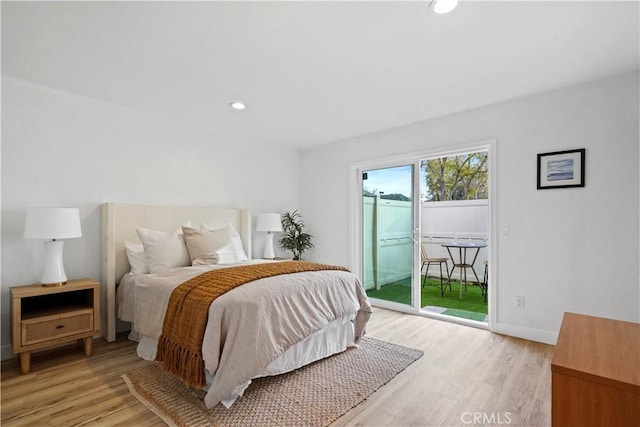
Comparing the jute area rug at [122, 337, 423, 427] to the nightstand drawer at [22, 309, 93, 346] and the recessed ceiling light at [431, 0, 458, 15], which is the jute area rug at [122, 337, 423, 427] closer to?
the nightstand drawer at [22, 309, 93, 346]

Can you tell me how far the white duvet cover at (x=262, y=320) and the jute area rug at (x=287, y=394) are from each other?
0.10 m

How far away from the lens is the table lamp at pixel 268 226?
4410 mm

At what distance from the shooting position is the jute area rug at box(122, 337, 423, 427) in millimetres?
1841

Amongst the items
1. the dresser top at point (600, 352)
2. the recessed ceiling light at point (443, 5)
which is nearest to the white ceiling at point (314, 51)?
the recessed ceiling light at point (443, 5)

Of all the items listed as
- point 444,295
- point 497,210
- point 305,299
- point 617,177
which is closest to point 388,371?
point 305,299

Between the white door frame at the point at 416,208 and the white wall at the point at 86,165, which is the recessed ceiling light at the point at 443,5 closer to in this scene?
the white door frame at the point at 416,208

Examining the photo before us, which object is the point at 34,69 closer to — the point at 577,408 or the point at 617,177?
the point at 577,408

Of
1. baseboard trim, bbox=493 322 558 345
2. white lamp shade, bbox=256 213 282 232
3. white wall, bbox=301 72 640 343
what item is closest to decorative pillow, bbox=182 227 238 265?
white lamp shade, bbox=256 213 282 232

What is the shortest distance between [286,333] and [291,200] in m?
3.18

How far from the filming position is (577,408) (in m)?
1.07

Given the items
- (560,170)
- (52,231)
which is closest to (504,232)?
(560,170)

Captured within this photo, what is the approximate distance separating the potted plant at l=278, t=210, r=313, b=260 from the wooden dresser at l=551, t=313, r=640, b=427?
12.2 feet

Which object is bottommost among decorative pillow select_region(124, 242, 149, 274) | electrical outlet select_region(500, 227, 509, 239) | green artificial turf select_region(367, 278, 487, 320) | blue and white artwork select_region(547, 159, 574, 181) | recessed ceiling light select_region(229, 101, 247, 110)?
green artificial turf select_region(367, 278, 487, 320)

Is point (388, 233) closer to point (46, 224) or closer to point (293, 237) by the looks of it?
point (293, 237)
